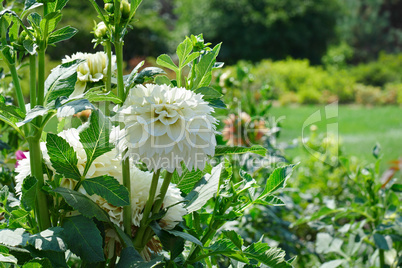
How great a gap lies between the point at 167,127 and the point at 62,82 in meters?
0.18

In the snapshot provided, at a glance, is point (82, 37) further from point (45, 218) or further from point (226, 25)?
point (45, 218)

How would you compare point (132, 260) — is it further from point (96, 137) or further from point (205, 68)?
point (205, 68)

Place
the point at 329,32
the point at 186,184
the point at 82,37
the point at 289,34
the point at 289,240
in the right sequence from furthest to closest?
1. the point at 329,32
2. the point at 289,34
3. the point at 82,37
4. the point at 289,240
5. the point at 186,184

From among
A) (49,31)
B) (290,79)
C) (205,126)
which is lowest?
(290,79)

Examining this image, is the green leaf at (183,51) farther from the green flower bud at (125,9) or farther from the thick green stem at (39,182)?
the thick green stem at (39,182)

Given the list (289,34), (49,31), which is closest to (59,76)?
(49,31)

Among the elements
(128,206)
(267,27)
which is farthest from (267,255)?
(267,27)

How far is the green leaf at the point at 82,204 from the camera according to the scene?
58 centimetres

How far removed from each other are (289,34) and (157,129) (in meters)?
12.3

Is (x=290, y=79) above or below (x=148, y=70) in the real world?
below

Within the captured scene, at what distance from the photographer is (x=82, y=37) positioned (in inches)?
404

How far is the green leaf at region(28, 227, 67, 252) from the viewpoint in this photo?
1.81 ft

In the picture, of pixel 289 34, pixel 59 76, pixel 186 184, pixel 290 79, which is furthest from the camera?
pixel 289 34

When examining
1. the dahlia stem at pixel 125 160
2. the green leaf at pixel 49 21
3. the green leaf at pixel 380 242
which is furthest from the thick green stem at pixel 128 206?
the green leaf at pixel 380 242
